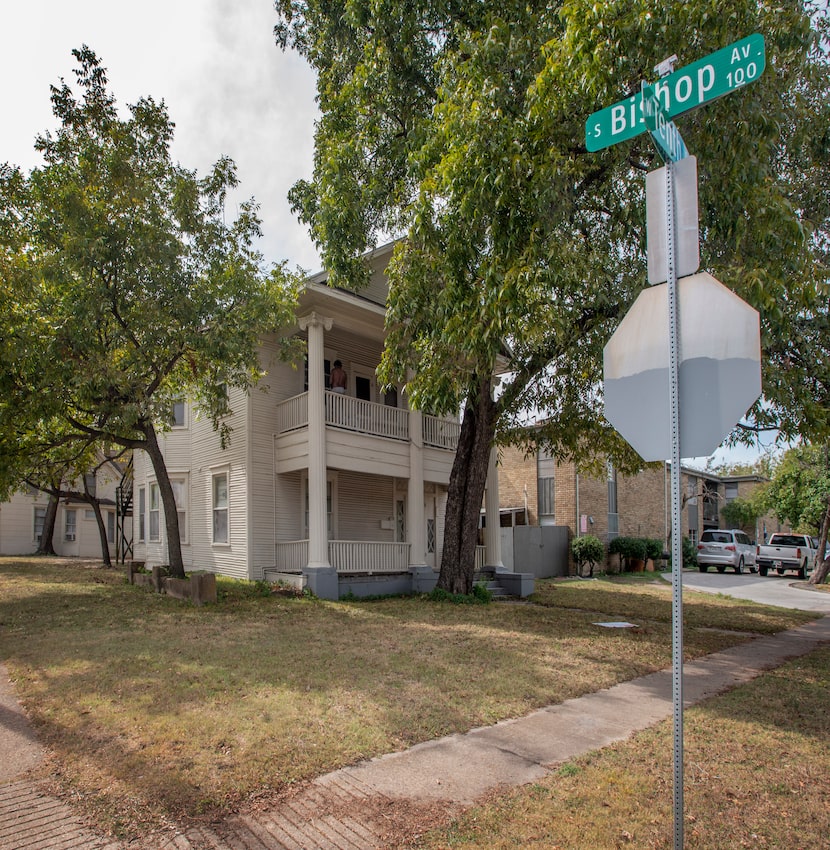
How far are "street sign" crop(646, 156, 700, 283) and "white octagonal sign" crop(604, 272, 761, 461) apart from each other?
85 mm

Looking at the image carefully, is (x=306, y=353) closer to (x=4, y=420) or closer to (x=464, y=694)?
(x=4, y=420)

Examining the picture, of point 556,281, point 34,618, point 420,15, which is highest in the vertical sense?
point 420,15

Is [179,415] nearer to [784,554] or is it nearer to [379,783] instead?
[379,783]

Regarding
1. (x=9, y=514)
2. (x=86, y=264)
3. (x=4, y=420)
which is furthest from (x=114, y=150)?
(x=9, y=514)

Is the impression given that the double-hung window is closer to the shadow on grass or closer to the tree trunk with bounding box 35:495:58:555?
the shadow on grass

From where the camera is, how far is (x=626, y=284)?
9.09 metres

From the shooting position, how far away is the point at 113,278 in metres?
12.9

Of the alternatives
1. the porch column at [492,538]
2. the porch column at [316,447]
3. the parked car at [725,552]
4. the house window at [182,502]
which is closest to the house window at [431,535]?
the porch column at [492,538]

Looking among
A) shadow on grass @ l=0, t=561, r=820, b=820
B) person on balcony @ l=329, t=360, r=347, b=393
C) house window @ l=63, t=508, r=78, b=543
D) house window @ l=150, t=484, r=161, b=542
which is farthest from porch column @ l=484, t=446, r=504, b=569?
house window @ l=63, t=508, r=78, b=543

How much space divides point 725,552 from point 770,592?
10.2 metres

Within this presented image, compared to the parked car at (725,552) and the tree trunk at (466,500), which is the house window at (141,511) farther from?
the parked car at (725,552)

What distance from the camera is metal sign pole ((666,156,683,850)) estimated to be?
310cm

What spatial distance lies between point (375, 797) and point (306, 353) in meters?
13.1

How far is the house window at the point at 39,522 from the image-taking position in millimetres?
33812
